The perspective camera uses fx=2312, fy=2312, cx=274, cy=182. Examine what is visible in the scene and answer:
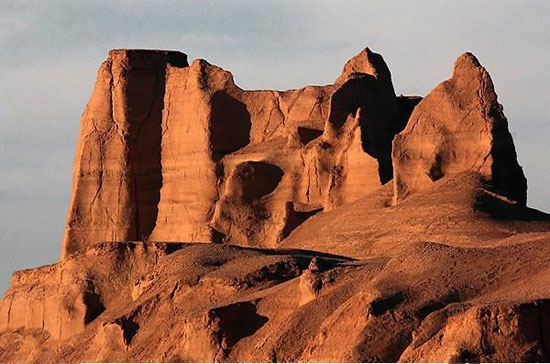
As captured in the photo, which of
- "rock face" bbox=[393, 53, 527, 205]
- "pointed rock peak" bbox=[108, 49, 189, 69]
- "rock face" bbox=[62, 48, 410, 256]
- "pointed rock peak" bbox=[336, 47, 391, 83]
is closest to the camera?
"rock face" bbox=[393, 53, 527, 205]

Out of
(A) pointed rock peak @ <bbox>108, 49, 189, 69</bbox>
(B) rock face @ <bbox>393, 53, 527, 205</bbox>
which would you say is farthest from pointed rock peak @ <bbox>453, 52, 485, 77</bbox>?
(A) pointed rock peak @ <bbox>108, 49, 189, 69</bbox>

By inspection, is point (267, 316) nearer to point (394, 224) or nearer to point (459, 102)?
point (394, 224)

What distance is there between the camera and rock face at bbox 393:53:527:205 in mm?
74812

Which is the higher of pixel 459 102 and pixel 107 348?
pixel 459 102

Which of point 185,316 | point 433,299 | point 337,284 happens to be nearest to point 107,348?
point 185,316

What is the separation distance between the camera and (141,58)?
3484 inches

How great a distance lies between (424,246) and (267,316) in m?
4.67

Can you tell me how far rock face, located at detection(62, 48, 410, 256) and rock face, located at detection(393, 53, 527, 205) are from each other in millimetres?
3323

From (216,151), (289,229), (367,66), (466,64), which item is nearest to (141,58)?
(216,151)

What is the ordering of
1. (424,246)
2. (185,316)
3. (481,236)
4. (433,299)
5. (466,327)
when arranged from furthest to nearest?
(481,236), (185,316), (424,246), (433,299), (466,327)

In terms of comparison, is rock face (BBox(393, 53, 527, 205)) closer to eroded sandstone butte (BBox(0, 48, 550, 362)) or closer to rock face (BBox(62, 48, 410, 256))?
eroded sandstone butte (BBox(0, 48, 550, 362))

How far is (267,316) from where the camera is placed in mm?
59562

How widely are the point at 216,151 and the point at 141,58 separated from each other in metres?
5.36

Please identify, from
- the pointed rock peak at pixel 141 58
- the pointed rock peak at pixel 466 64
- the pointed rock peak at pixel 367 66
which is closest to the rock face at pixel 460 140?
the pointed rock peak at pixel 466 64
